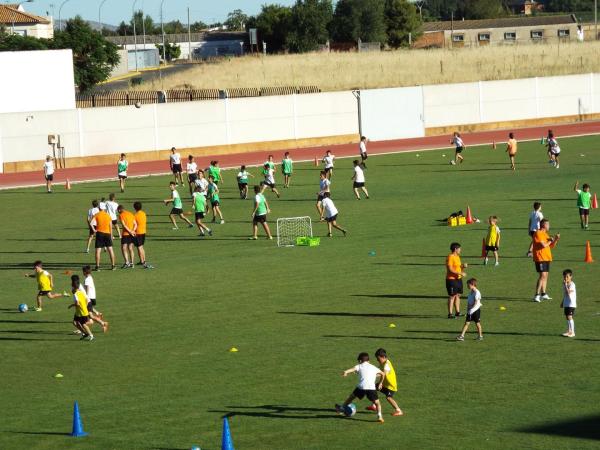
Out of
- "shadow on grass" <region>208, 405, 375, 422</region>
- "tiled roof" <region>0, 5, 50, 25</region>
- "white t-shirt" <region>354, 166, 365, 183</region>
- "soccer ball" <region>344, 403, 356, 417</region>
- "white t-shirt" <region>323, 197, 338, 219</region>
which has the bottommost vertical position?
"shadow on grass" <region>208, 405, 375, 422</region>

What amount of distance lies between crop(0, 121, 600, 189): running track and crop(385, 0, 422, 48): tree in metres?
71.1

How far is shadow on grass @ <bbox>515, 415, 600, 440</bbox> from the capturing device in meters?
16.3

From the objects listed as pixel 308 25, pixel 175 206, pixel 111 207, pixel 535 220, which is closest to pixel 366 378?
pixel 535 220

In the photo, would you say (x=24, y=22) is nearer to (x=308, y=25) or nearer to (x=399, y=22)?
(x=308, y=25)

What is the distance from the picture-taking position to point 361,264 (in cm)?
3058

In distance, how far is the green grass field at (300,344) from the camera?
17188 mm

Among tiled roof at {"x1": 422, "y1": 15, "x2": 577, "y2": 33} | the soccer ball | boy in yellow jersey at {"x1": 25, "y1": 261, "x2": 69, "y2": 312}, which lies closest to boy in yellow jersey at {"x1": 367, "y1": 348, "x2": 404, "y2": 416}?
the soccer ball

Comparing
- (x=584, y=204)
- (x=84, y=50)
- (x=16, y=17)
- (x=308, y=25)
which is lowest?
(x=584, y=204)

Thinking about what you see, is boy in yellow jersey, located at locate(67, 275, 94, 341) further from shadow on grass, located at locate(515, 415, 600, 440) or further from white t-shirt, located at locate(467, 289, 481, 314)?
shadow on grass, located at locate(515, 415, 600, 440)

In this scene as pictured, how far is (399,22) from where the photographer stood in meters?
146

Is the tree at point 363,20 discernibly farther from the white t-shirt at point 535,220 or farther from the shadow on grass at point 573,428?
the shadow on grass at point 573,428

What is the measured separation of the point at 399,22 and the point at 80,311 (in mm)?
127512

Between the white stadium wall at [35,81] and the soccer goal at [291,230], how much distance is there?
102 ft

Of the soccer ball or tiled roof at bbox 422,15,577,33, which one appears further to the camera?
tiled roof at bbox 422,15,577,33
